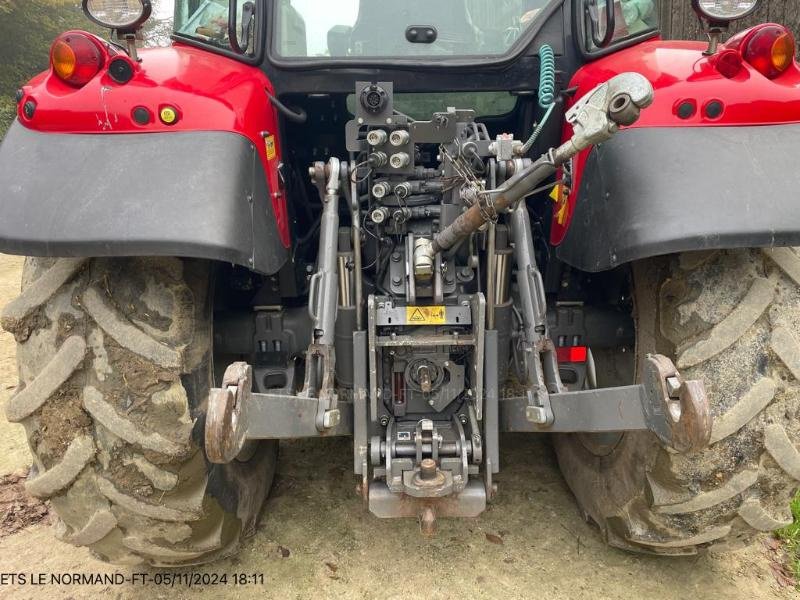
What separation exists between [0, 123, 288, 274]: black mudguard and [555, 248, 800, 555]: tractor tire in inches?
50.2

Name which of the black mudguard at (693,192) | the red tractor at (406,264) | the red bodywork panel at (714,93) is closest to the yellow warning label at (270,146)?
the red tractor at (406,264)

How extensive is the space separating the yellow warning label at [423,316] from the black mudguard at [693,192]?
52 cm

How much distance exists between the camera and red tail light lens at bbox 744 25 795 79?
72.9 inches

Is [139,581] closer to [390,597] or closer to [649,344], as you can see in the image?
[390,597]

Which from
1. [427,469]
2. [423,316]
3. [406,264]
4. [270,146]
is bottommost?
[427,469]

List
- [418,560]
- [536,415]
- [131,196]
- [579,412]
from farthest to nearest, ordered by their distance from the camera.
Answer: [418,560] < [536,415] < [579,412] < [131,196]

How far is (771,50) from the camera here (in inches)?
72.9

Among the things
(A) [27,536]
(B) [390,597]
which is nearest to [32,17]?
(A) [27,536]

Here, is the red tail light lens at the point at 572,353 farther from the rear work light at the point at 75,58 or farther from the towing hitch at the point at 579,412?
the rear work light at the point at 75,58

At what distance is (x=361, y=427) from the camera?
6.89 feet

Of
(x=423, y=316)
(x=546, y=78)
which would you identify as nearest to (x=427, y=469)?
(x=423, y=316)

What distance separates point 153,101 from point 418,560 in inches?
A: 74.7

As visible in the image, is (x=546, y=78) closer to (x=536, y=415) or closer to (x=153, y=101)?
(x=536, y=415)

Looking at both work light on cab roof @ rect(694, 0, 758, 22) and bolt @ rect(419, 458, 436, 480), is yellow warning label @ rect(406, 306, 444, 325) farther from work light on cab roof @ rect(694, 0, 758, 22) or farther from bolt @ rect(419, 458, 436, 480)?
work light on cab roof @ rect(694, 0, 758, 22)
